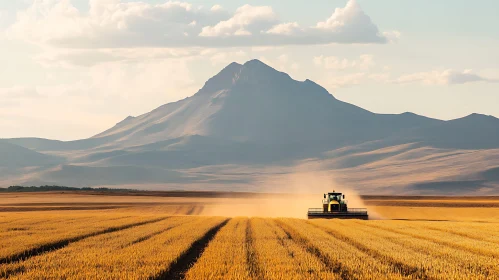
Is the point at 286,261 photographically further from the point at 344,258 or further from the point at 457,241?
the point at 457,241

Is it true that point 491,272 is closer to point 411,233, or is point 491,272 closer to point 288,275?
point 288,275

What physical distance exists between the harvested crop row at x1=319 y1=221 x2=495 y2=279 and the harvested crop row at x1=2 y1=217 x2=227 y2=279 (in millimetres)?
6940

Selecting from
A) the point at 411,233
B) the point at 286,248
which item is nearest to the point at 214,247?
the point at 286,248

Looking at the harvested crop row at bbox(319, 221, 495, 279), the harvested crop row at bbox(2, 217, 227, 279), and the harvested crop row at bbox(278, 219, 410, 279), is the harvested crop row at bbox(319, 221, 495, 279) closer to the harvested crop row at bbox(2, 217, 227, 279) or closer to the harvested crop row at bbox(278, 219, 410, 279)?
the harvested crop row at bbox(278, 219, 410, 279)

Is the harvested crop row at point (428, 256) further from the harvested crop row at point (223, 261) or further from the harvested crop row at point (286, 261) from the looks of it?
the harvested crop row at point (223, 261)

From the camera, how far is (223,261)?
21891 mm

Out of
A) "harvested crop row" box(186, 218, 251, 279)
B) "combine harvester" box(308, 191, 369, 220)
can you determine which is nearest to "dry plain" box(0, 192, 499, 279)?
"harvested crop row" box(186, 218, 251, 279)

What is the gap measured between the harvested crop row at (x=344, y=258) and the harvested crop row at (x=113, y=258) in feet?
15.1

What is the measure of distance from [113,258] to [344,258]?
712 cm

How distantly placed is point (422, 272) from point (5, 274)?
11226 millimetres

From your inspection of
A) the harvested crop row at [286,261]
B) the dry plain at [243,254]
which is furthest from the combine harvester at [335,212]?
the harvested crop row at [286,261]

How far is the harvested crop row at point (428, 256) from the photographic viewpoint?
66.1 feet

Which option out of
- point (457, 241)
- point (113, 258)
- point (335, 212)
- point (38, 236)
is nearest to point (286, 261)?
point (113, 258)

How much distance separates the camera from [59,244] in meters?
27.6
